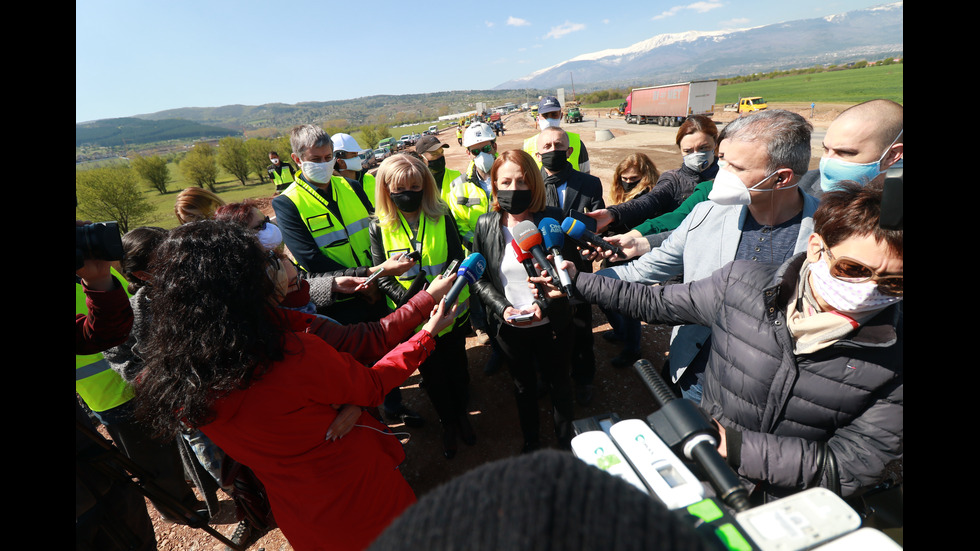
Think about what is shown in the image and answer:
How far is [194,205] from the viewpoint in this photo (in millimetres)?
2828

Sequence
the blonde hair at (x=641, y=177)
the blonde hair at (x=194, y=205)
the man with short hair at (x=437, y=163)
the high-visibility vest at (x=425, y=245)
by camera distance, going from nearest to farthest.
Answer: the blonde hair at (x=194, y=205), the high-visibility vest at (x=425, y=245), the blonde hair at (x=641, y=177), the man with short hair at (x=437, y=163)

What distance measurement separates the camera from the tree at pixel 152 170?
35.4 metres

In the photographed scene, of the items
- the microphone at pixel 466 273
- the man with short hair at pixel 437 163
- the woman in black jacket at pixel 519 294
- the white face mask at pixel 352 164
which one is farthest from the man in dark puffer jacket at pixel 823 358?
the white face mask at pixel 352 164

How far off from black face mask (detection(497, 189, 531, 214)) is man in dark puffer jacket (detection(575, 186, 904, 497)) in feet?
4.41

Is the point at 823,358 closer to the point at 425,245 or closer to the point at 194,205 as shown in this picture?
the point at 425,245

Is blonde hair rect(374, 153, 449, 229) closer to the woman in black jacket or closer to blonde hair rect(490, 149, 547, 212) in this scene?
the woman in black jacket

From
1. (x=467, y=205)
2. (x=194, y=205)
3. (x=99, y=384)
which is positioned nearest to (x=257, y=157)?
(x=467, y=205)

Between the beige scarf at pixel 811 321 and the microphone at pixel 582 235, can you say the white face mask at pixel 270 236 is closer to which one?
the microphone at pixel 582 235

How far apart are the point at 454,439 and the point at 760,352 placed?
8.53ft

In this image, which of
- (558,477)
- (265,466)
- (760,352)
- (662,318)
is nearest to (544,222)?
(662,318)

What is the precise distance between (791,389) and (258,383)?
1.94 m

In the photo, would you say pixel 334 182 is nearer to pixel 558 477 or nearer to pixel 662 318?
pixel 662 318

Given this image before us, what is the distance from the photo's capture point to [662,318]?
192 centimetres

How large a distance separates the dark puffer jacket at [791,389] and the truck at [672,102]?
1154 inches
